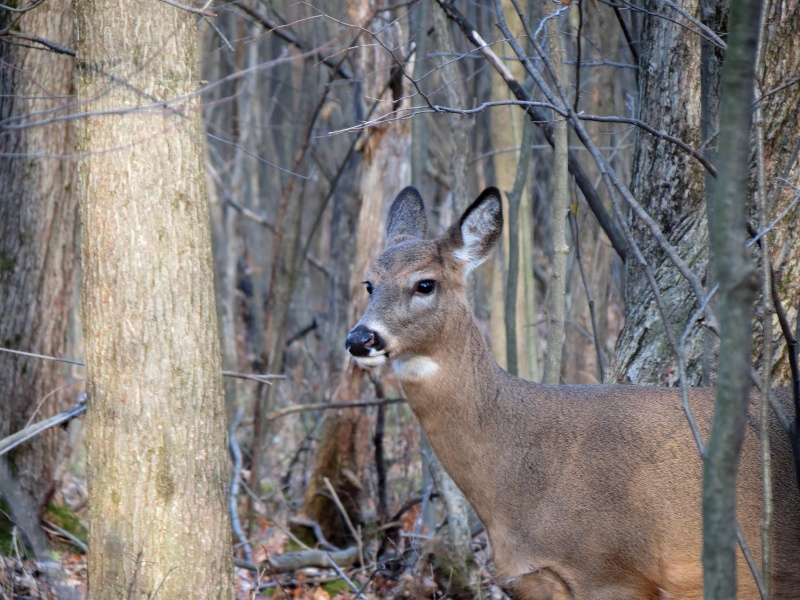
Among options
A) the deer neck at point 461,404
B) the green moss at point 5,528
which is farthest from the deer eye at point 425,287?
the green moss at point 5,528

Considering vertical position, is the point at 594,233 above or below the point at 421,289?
above

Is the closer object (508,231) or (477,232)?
(477,232)

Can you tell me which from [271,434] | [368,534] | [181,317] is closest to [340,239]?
[271,434]

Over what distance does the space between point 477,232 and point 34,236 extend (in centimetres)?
346

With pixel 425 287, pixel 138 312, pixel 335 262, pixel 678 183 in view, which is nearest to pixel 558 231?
pixel 678 183

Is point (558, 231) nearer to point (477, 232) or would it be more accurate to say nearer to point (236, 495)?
point (477, 232)

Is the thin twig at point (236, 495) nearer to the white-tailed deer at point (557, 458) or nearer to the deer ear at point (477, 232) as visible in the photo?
the white-tailed deer at point (557, 458)

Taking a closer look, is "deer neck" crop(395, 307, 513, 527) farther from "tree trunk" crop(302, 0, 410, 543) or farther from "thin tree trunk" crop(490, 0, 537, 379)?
"tree trunk" crop(302, 0, 410, 543)

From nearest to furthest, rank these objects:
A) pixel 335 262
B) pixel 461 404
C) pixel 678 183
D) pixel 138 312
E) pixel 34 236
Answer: pixel 138 312, pixel 461 404, pixel 678 183, pixel 34 236, pixel 335 262

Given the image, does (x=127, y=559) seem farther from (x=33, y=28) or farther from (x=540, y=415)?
(x=33, y=28)

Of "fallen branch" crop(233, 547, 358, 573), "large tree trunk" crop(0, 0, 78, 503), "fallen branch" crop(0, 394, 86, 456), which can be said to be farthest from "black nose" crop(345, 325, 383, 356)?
"large tree trunk" crop(0, 0, 78, 503)

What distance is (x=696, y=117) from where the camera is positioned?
5.55 m

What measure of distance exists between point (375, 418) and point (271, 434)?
282 cm

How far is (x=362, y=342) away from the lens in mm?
4520
